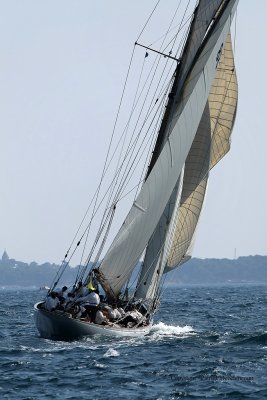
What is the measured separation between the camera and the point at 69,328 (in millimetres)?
40469

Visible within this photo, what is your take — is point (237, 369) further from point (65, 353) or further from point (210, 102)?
point (210, 102)

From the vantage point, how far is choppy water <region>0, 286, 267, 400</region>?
1160 inches

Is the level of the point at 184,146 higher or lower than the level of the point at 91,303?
higher

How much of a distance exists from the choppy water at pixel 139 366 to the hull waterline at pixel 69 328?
13.6 inches

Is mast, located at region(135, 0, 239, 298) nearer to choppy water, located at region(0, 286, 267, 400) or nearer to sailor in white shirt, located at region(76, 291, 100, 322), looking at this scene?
choppy water, located at region(0, 286, 267, 400)

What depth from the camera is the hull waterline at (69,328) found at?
40.3 meters

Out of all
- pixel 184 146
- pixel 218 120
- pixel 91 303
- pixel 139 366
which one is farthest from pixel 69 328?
pixel 218 120

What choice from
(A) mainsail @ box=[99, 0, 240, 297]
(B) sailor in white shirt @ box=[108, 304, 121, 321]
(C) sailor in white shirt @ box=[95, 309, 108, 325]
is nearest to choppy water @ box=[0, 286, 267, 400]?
(C) sailor in white shirt @ box=[95, 309, 108, 325]

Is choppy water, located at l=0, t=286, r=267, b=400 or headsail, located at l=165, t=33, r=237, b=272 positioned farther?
headsail, located at l=165, t=33, r=237, b=272

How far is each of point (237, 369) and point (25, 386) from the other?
7.60 m

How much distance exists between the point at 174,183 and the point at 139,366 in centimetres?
Result: 913

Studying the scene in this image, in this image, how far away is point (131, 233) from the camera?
137 ft

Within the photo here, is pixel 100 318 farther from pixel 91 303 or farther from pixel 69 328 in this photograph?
pixel 69 328

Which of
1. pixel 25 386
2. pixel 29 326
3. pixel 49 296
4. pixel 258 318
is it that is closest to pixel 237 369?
pixel 25 386
